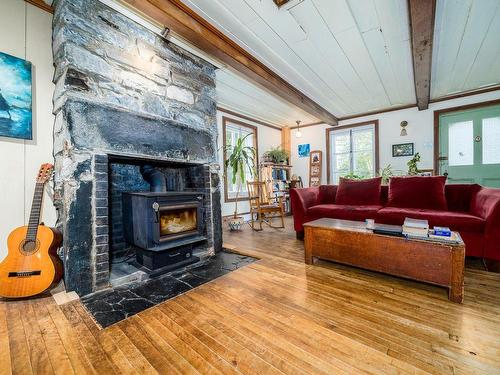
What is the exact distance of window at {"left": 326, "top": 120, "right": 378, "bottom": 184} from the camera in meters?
5.35

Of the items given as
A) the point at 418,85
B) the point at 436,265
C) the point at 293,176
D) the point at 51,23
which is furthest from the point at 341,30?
the point at 293,176

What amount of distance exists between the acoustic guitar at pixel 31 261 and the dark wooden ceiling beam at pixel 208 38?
1.79 metres

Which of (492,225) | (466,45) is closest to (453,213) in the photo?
(492,225)

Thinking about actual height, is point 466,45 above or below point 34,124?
above

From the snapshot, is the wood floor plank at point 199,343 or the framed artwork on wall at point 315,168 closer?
the wood floor plank at point 199,343

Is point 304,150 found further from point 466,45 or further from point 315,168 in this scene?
point 466,45

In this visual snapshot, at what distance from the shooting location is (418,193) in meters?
2.80

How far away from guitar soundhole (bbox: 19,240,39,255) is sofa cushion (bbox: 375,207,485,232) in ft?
10.9

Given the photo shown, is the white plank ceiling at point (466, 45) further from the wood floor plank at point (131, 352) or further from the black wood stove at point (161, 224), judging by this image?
the wood floor plank at point (131, 352)

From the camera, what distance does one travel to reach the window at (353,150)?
211 inches

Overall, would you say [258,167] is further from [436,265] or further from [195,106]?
[436,265]

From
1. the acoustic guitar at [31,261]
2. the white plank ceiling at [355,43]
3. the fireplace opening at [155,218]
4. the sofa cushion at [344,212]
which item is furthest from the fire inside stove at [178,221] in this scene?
the white plank ceiling at [355,43]

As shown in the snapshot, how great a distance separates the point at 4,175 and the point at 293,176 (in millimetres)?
5378

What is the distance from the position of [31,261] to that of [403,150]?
20.3 feet
